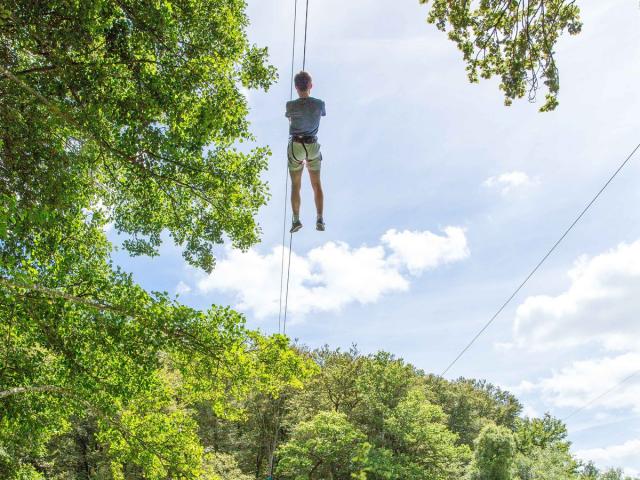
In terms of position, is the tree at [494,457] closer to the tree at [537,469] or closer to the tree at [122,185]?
the tree at [537,469]

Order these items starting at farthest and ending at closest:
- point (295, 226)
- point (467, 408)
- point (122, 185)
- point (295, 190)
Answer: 1. point (467, 408)
2. point (122, 185)
3. point (295, 226)
4. point (295, 190)

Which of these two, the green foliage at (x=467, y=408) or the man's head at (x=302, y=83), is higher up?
the green foliage at (x=467, y=408)

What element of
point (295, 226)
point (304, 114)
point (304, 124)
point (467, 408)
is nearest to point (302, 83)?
point (304, 114)

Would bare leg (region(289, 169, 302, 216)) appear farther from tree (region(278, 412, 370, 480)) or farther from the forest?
tree (region(278, 412, 370, 480))

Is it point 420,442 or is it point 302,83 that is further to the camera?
point 420,442

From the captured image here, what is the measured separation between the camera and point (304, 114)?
5.59 metres

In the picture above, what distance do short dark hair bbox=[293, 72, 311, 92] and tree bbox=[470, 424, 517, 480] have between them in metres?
22.5

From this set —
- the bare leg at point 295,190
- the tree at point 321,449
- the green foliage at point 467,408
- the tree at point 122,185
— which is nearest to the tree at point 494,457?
the tree at point 321,449

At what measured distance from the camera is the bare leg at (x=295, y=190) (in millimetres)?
6032

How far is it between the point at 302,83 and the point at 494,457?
22844 millimetres

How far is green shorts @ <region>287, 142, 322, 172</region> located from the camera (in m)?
5.69

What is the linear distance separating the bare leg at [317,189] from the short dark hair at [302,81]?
102cm

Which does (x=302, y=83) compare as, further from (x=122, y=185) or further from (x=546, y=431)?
(x=546, y=431)

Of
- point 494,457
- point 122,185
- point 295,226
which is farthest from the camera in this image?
point 494,457
